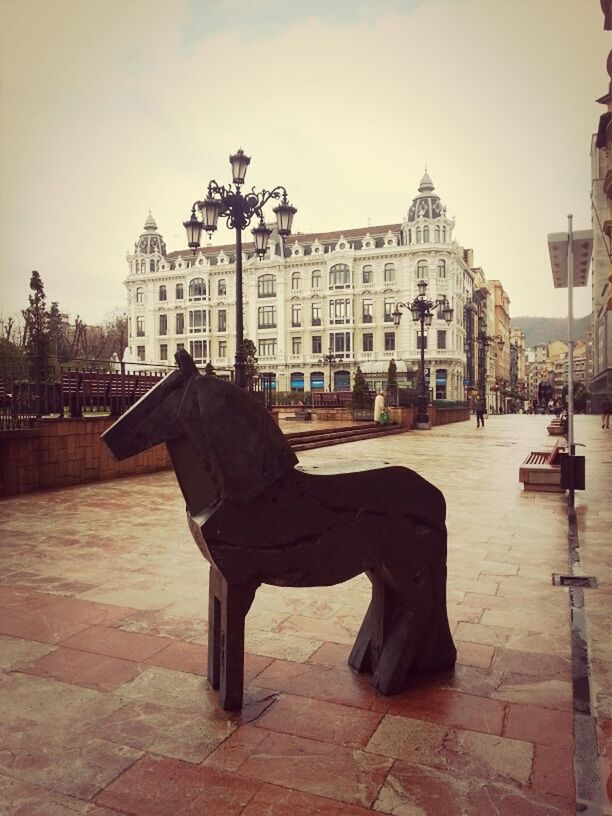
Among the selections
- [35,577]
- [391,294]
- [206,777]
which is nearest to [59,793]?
[206,777]

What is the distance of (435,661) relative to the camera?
3.19m

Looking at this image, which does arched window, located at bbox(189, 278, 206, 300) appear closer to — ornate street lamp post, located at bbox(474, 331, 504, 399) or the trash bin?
ornate street lamp post, located at bbox(474, 331, 504, 399)

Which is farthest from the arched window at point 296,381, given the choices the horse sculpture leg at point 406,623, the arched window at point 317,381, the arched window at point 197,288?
the horse sculpture leg at point 406,623

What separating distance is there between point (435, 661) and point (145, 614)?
201 centimetres

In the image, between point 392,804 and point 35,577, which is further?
point 35,577

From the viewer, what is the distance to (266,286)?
213 feet

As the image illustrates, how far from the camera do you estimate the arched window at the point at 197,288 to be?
66.4 m

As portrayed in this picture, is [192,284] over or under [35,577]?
over

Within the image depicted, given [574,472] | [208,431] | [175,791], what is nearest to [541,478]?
[574,472]

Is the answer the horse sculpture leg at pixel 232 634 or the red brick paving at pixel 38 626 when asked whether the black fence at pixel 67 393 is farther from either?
the horse sculpture leg at pixel 232 634

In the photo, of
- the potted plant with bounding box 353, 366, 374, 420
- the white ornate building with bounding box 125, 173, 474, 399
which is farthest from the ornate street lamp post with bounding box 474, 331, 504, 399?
the potted plant with bounding box 353, 366, 374, 420

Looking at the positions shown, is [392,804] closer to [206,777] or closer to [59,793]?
[206,777]

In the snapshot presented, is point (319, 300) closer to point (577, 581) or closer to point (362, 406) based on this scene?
point (362, 406)

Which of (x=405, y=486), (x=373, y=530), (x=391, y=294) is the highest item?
(x=391, y=294)
